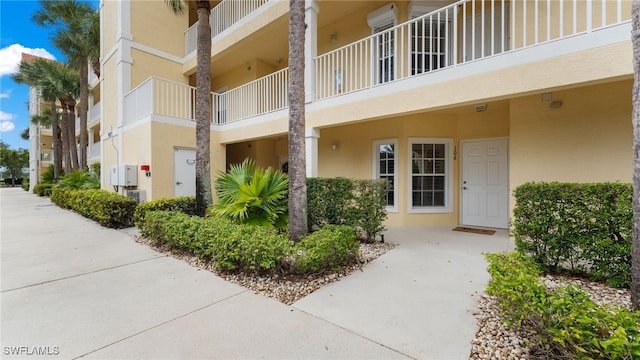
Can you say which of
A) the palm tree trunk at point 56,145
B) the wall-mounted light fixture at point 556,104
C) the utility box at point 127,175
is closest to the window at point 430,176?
the wall-mounted light fixture at point 556,104

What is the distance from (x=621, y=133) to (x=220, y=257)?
717 centimetres

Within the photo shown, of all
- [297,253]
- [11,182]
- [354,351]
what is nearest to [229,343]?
[354,351]

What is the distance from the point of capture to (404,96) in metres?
5.55

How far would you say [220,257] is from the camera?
433 centimetres

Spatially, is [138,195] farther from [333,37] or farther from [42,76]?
[42,76]

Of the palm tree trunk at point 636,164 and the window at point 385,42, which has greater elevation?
the window at point 385,42

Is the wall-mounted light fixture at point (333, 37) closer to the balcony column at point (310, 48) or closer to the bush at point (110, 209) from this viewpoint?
the balcony column at point (310, 48)

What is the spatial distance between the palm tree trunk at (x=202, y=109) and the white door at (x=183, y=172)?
8.92 feet

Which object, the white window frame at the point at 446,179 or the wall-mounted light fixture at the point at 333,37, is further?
the wall-mounted light fixture at the point at 333,37

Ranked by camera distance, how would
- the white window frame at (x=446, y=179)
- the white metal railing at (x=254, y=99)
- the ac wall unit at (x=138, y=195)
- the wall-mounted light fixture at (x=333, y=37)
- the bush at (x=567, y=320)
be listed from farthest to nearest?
the wall-mounted light fixture at (x=333, y=37)
the ac wall unit at (x=138, y=195)
the white metal railing at (x=254, y=99)
the white window frame at (x=446, y=179)
the bush at (x=567, y=320)

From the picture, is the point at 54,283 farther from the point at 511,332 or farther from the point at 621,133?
the point at 621,133

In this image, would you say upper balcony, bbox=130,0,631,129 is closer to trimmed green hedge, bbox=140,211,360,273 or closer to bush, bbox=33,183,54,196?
trimmed green hedge, bbox=140,211,360,273

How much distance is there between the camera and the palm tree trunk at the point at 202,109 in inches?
276

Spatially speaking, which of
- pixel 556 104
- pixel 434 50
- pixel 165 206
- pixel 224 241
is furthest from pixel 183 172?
pixel 556 104
